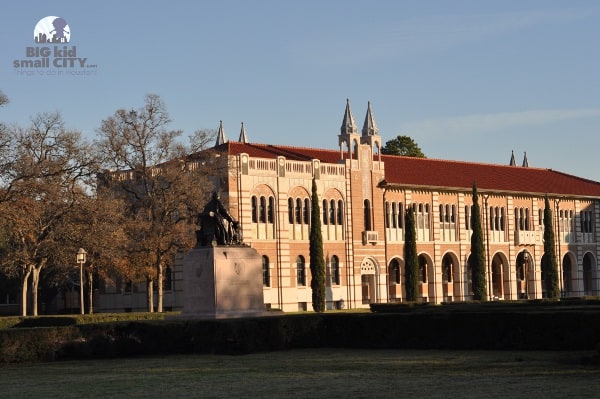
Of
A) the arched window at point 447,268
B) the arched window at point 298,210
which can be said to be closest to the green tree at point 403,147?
the arched window at point 447,268

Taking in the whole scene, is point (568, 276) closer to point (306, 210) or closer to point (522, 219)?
point (522, 219)

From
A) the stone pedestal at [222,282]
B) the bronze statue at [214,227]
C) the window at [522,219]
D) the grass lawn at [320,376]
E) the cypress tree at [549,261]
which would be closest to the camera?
the grass lawn at [320,376]

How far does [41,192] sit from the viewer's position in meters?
49.7

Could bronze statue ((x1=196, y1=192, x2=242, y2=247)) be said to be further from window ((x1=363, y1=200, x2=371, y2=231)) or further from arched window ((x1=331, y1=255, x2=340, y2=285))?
window ((x1=363, y1=200, x2=371, y2=231))

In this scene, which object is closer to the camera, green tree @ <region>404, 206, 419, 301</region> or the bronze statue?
the bronze statue

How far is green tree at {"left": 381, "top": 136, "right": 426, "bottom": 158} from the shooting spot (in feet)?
348

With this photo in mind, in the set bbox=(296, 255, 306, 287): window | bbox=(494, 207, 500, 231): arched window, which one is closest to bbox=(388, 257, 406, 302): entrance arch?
bbox=(296, 255, 306, 287): window

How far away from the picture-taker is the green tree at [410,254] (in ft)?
230

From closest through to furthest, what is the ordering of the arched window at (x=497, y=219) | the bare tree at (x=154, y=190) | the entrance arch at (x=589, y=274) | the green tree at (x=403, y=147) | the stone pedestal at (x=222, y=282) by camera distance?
the stone pedestal at (x=222, y=282)
the bare tree at (x=154, y=190)
the arched window at (x=497, y=219)
the entrance arch at (x=589, y=274)
the green tree at (x=403, y=147)

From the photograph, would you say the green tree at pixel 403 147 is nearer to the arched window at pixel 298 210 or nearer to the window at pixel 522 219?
the window at pixel 522 219

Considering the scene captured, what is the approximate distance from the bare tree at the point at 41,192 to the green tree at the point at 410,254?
2453 centimetres

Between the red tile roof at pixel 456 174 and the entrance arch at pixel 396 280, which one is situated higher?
the red tile roof at pixel 456 174

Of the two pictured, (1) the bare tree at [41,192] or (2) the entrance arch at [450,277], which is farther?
(2) the entrance arch at [450,277]

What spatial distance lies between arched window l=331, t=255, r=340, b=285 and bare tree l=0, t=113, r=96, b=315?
68.5 ft
